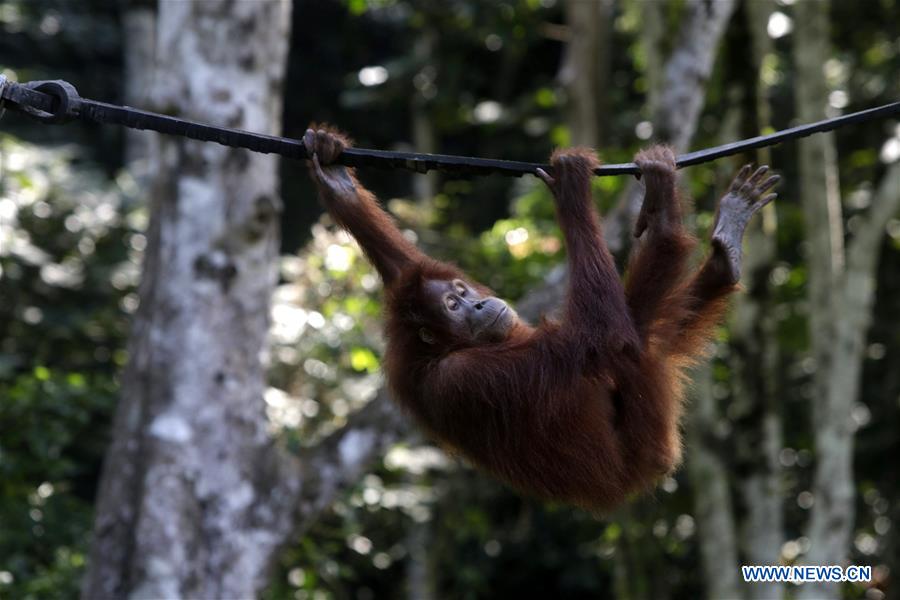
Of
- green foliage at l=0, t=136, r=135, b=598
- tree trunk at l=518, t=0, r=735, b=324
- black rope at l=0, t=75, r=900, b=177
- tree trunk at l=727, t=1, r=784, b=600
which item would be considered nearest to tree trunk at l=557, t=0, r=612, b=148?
tree trunk at l=727, t=1, r=784, b=600

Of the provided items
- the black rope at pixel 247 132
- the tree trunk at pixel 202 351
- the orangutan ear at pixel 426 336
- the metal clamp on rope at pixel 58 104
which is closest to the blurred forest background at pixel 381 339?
the tree trunk at pixel 202 351

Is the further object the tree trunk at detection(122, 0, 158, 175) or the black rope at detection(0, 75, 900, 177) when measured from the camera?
the tree trunk at detection(122, 0, 158, 175)

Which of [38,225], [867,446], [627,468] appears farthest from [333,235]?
[627,468]

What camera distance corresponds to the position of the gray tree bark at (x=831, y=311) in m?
6.99

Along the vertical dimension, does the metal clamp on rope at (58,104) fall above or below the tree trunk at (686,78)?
below

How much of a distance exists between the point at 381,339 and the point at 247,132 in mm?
2632

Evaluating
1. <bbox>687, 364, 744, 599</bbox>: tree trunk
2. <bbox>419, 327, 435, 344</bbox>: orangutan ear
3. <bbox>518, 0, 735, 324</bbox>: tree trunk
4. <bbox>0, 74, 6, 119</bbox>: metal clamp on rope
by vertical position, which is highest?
<bbox>518, 0, 735, 324</bbox>: tree trunk

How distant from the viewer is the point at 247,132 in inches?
134

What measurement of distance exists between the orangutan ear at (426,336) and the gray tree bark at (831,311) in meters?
3.62

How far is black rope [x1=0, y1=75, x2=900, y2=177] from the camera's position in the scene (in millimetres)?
3199

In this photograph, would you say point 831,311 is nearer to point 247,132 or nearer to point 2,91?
point 247,132

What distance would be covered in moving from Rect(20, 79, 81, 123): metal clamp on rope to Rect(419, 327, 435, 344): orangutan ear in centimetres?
141

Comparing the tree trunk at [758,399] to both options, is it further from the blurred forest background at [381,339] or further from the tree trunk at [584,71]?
the tree trunk at [584,71]

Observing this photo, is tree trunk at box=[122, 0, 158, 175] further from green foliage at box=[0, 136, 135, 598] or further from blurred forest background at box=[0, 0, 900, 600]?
green foliage at box=[0, 136, 135, 598]
